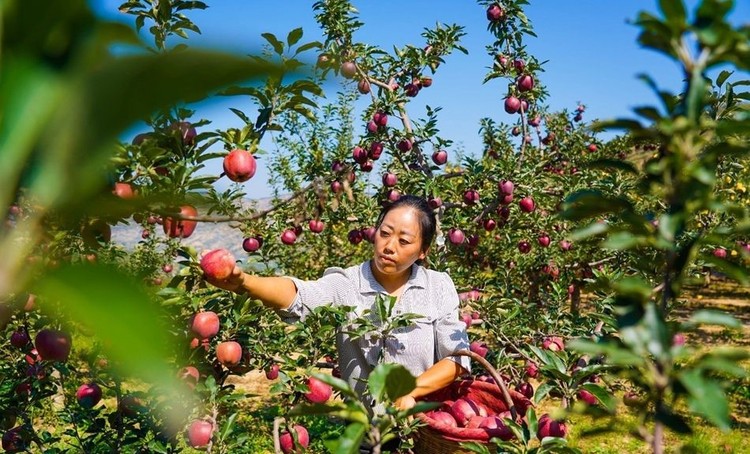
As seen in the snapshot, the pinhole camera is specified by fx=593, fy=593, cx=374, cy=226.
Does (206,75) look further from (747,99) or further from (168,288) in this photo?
(747,99)

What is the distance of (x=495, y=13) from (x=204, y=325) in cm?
302

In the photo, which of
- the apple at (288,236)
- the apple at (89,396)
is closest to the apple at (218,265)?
the apple at (89,396)

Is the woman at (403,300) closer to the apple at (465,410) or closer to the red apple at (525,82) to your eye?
the apple at (465,410)

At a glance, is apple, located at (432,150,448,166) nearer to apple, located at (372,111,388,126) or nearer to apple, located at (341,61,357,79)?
apple, located at (372,111,388,126)

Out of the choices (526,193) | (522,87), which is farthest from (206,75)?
(522,87)

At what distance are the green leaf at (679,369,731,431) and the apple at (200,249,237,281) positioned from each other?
4.10ft

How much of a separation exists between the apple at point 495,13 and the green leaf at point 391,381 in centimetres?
344

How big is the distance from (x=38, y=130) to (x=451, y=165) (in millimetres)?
8855

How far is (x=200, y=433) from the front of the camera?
1927mm

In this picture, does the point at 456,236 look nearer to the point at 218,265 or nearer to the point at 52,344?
the point at 218,265

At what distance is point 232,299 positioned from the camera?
6.95ft

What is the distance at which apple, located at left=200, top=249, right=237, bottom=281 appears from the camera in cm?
165

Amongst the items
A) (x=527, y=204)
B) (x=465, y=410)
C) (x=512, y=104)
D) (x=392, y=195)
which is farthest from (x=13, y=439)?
(x=512, y=104)

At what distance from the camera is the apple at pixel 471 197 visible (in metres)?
3.61
